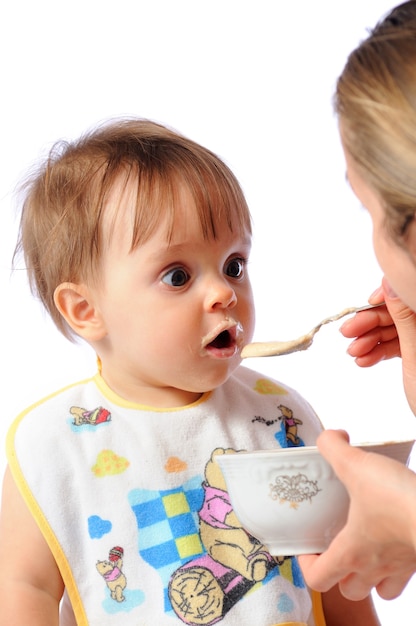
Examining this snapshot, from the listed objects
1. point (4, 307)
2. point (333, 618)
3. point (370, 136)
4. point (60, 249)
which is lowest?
point (333, 618)

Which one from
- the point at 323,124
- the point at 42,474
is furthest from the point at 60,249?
the point at 323,124

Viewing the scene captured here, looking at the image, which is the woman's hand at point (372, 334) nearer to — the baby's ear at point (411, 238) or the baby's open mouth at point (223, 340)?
the baby's open mouth at point (223, 340)

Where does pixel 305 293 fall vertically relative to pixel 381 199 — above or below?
below

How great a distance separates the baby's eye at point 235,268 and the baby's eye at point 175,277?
9 centimetres

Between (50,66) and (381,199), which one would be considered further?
(50,66)

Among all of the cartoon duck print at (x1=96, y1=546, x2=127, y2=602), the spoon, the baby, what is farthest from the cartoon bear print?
the spoon

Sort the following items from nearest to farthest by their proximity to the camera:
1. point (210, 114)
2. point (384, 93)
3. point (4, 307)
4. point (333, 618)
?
point (384, 93), point (333, 618), point (4, 307), point (210, 114)

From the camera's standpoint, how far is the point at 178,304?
63.7 inches

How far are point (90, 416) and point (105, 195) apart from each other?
37cm

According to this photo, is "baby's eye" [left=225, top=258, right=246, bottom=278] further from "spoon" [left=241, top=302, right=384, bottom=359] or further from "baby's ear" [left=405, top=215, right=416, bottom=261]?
"baby's ear" [left=405, top=215, right=416, bottom=261]

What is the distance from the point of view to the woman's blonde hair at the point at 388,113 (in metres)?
1.27

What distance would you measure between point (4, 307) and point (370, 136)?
1577 mm

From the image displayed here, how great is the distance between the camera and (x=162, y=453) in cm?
169

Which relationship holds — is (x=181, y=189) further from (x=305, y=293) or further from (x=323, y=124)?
(x=323, y=124)
